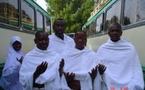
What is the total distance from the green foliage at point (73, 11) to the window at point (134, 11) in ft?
78.3

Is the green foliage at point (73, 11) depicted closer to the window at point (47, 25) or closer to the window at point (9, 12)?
the window at point (47, 25)

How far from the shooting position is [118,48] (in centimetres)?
603

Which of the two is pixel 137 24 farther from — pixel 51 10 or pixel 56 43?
pixel 51 10

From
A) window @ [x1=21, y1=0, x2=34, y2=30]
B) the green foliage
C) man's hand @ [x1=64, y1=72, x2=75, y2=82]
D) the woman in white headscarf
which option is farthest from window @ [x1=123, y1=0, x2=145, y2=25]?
the green foliage

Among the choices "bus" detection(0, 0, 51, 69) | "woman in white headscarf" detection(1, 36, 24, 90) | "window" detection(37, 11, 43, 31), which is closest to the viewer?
"woman in white headscarf" detection(1, 36, 24, 90)

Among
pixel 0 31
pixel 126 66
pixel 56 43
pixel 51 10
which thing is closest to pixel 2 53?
pixel 0 31

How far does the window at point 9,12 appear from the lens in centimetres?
810

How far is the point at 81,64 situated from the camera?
19.6ft

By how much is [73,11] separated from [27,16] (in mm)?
22206

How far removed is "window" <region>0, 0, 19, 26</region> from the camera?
810 centimetres

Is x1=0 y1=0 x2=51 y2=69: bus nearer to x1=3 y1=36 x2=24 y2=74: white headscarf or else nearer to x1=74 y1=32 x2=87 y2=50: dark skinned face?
x1=3 y1=36 x2=24 y2=74: white headscarf

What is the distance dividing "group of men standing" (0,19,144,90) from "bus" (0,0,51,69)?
214 centimetres

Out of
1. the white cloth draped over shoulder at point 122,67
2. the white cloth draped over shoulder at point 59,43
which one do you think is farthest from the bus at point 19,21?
the white cloth draped over shoulder at point 122,67

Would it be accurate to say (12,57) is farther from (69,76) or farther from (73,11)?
(73,11)
